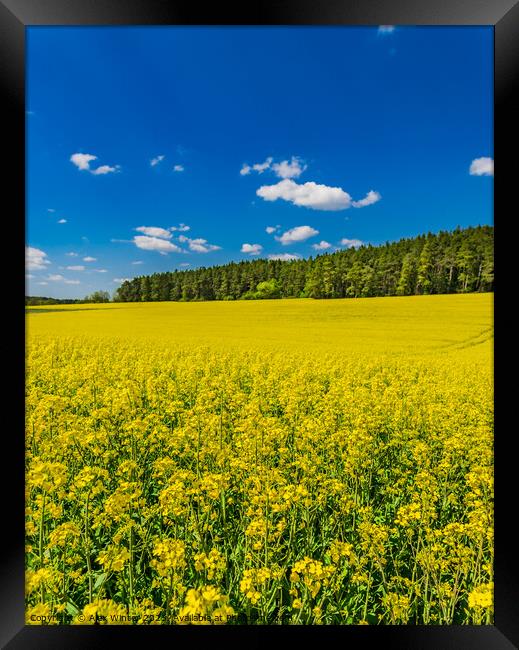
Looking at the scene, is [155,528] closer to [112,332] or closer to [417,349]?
[112,332]

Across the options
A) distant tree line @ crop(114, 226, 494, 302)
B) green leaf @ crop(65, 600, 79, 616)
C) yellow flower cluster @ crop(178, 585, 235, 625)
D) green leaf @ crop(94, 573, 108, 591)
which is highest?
distant tree line @ crop(114, 226, 494, 302)

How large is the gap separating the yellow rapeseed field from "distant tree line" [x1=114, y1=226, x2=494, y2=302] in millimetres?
417

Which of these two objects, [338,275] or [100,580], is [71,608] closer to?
[100,580]

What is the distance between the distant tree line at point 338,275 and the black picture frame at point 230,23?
1.35 m

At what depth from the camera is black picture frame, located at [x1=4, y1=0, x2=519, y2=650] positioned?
1.30 meters

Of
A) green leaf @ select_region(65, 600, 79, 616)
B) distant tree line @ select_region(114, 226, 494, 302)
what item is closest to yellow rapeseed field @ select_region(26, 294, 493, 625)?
green leaf @ select_region(65, 600, 79, 616)

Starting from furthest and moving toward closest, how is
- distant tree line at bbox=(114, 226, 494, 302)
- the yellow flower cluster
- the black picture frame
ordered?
1. distant tree line at bbox=(114, 226, 494, 302)
2. the black picture frame
3. the yellow flower cluster

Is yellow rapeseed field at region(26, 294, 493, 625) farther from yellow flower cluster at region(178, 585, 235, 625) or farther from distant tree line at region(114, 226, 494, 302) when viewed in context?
distant tree line at region(114, 226, 494, 302)

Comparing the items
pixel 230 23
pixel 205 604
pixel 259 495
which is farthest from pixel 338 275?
pixel 205 604
